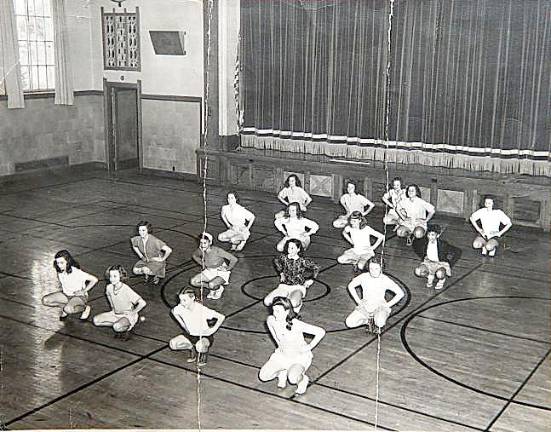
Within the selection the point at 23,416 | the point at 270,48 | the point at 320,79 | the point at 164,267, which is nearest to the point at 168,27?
the point at 270,48

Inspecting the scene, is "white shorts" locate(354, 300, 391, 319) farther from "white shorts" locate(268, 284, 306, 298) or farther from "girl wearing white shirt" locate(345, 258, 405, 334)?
"white shorts" locate(268, 284, 306, 298)

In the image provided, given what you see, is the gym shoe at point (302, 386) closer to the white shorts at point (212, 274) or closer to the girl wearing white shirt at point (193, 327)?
the girl wearing white shirt at point (193, 327)

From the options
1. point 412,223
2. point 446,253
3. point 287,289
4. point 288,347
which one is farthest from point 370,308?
point 412,223

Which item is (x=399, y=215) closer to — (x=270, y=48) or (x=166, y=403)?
(x=270, y=48)

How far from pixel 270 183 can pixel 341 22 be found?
1.67 m

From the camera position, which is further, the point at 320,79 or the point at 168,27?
the point at 320,79

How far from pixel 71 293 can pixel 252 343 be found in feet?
4.04

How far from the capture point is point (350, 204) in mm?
6355

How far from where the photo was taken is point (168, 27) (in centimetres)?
584

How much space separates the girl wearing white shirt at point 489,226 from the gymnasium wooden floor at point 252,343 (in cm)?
12

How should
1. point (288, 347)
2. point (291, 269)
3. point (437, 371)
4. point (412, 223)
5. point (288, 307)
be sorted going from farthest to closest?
1. point (412, 223)
2. point (291, 269)
3. point (437, 371)
4. point (288, 347)
5. point (288, 307)

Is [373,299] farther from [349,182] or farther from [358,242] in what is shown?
[349,182]

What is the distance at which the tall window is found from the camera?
5.46 m

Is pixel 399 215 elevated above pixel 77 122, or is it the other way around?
pixel 77 122
